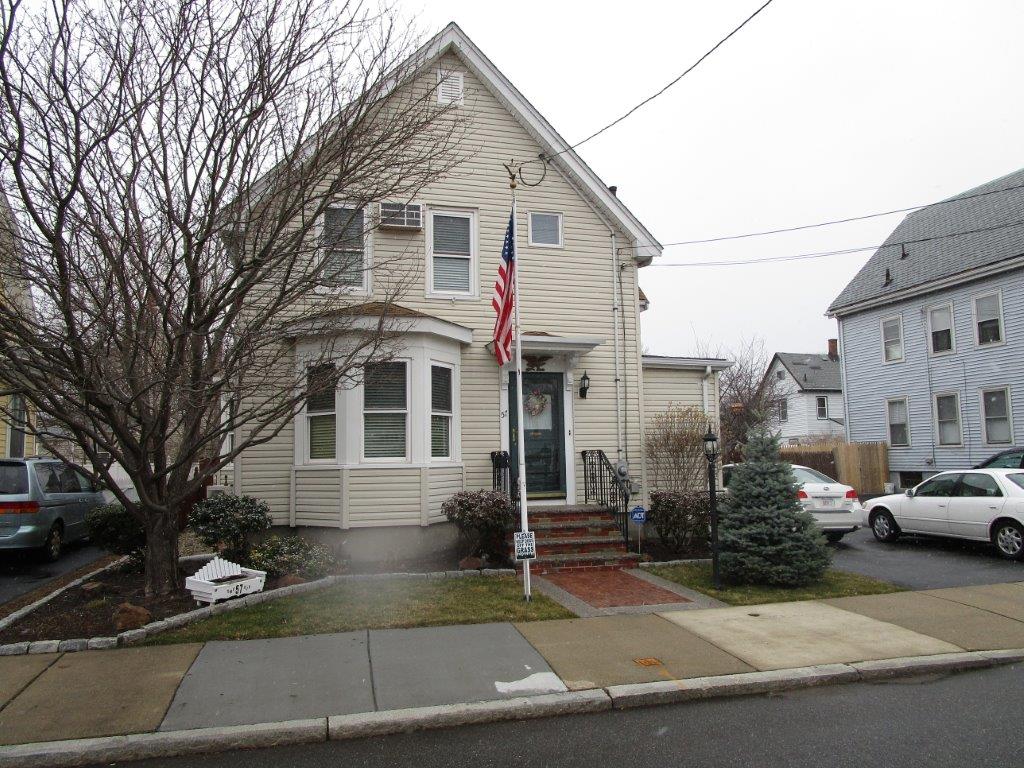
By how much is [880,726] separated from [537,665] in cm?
259

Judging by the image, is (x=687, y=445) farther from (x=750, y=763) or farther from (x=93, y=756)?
(x=93, y=756)

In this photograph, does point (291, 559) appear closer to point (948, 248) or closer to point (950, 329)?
point (950, 329)

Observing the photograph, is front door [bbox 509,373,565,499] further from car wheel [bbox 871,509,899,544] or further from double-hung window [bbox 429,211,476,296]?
car wheel [bbox 871,509,899,544]

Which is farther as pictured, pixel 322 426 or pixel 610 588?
pixel 322 426

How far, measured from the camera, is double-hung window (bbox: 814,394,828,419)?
143ft

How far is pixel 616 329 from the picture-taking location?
13.2m

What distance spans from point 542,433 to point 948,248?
1829 cm

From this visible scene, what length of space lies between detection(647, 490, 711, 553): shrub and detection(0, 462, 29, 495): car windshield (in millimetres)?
9791

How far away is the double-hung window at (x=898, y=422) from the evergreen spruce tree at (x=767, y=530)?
17345 mm

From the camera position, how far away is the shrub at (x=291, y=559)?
9.21m

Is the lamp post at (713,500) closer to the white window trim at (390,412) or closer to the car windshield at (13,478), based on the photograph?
the white window trim at (390,412)

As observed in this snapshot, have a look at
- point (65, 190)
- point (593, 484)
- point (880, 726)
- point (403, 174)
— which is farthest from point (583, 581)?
point (65, 190)

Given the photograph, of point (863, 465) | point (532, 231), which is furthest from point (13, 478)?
point (863, 465)

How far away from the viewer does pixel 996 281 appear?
21281 mm
